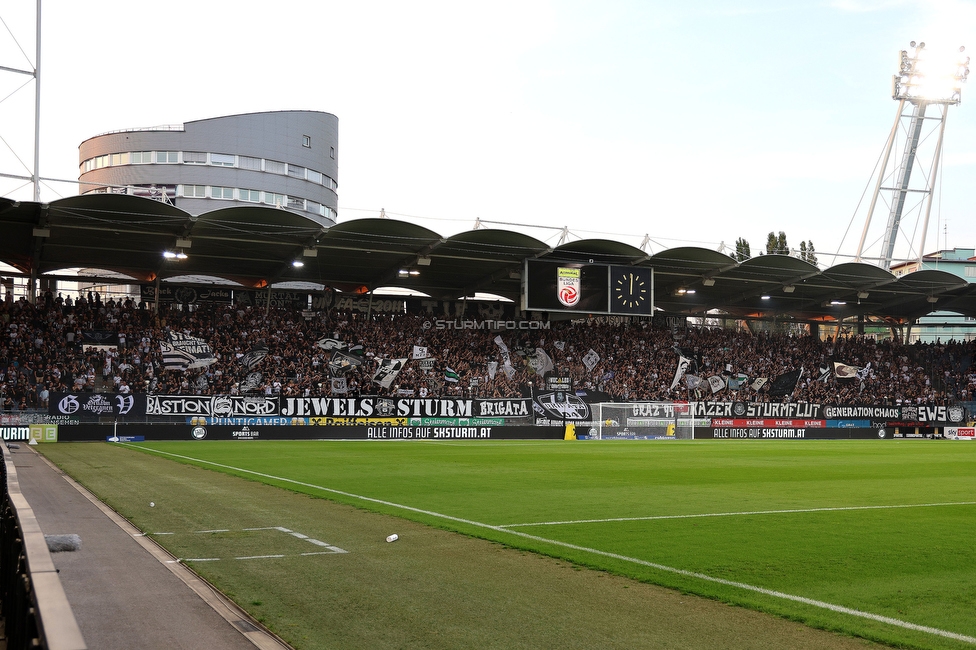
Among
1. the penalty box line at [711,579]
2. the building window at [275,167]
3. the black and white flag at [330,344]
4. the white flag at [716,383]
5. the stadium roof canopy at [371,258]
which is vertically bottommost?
the penalty box line at [711,579]

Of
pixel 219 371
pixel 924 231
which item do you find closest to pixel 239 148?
pixel 219 371

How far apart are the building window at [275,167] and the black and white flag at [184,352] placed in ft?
143

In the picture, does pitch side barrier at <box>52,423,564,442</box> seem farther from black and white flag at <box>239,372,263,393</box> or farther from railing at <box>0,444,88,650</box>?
railing at <box>0,444,88,650</box>

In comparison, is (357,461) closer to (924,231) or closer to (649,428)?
(649,428)

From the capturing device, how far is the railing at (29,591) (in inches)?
106

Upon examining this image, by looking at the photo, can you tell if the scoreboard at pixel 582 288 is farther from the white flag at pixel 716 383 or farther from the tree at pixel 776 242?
the tree at pixel 776 242

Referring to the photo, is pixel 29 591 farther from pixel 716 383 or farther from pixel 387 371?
pixel 716 383

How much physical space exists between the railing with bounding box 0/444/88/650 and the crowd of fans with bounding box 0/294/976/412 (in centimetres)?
3526

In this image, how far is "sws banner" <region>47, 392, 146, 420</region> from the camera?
36312 millimetres

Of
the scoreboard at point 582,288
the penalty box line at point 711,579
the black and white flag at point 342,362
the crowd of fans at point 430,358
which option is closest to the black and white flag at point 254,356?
the crowd of fans at point 430,358

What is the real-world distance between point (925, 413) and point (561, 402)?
2545 cm

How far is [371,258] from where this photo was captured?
161ft

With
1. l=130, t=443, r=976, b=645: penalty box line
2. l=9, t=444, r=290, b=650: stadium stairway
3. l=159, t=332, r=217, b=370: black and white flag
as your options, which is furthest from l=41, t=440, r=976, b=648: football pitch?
l=159, t=332, r=217, b=370: black and white flag

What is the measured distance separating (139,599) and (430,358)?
43.6 metres
